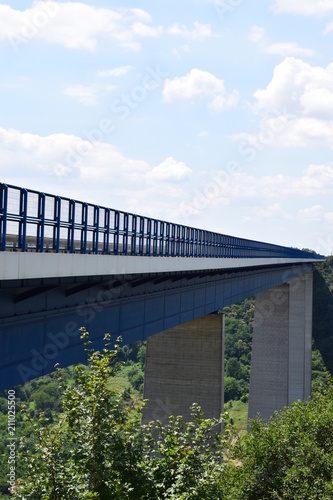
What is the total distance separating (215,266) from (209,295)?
259cm

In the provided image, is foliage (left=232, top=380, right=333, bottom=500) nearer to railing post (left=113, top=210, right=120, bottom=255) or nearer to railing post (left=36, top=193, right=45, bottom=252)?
railing post (left=113, top=210, right=120, bottom=255)

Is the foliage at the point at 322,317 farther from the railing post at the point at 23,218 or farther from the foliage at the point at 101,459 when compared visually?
the railing post at the point at 23,218

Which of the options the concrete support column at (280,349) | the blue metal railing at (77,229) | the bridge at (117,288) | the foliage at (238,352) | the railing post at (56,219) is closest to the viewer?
the blue metal railing at (77,229)

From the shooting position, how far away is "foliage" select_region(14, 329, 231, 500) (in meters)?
11.1

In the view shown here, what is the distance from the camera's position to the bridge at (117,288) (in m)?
11.2

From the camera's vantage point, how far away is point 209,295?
28000 millimetres

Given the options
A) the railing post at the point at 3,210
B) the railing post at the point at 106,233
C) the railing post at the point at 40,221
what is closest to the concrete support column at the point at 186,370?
the railing post at the point at 106,233

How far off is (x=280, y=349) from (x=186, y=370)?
97.1 feet

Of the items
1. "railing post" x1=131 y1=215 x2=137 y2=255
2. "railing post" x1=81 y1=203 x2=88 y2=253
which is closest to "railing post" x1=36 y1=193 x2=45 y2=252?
"railing post" x1=81 y1=203 x2=88 y2=253

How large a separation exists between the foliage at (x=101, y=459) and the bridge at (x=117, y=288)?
1143mm

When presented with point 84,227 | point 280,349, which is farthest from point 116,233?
point 280,349

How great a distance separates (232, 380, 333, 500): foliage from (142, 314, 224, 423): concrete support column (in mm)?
11079

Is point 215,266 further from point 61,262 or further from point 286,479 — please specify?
point 61,262

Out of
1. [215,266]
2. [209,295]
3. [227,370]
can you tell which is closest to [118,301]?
[215,266]
